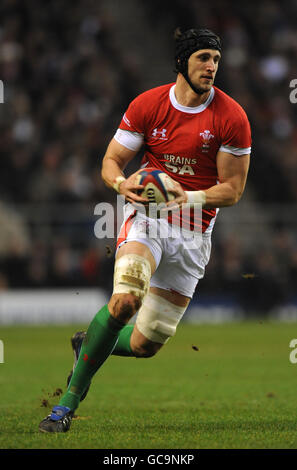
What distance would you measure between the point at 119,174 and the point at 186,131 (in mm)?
610

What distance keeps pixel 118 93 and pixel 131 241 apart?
15565mm

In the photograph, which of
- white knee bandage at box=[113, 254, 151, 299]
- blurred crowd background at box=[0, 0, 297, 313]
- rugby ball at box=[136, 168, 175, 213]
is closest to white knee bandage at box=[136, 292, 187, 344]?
white knee bandage at box=[113, 254, 151, 299]

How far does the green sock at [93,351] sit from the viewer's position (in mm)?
6039

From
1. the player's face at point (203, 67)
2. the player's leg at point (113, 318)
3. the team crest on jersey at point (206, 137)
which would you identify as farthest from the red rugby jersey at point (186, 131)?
the player's leg at point (113, 318)

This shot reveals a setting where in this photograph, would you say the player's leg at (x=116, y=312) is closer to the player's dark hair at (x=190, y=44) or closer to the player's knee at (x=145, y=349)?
the player's knee at (x=145, y=349)

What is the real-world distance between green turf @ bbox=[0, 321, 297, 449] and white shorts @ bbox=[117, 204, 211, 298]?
1081 millimetres

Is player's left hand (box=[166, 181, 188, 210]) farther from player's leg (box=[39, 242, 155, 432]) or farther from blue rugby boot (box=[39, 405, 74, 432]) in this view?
blue rugby boot (box=[39, 405, 74, 432])

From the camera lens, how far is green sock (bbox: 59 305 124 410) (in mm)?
6039

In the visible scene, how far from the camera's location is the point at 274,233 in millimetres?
19422

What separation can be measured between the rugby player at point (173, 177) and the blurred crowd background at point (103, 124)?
418 inches

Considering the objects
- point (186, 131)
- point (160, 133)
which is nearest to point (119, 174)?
point (160, 133)

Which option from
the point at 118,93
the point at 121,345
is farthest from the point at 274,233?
the point at 121,345

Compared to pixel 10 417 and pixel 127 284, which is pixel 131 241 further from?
pixel 10 417

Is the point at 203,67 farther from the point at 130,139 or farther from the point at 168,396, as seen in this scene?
the point at 168,396
